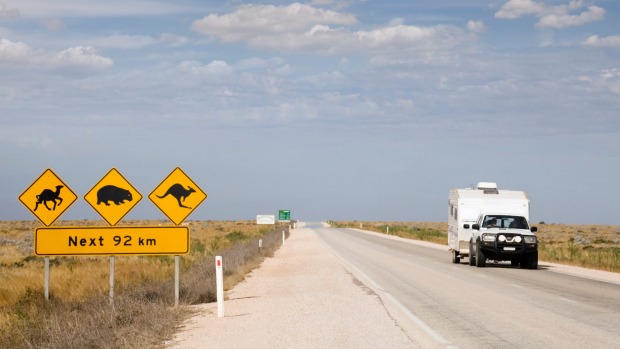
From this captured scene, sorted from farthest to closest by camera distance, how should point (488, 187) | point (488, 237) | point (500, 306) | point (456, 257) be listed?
point (488, 187)
point (456, 257)
point (488, 237)
point (500, 306)

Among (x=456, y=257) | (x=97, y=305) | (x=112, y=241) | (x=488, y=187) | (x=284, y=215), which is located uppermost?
(x=488, y=187)

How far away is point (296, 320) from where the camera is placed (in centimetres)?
1440

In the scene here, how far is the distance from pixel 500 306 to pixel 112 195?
317 inches

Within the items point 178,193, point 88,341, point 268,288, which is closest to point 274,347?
point 88,341

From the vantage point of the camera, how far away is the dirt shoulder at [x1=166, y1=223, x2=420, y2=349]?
11.7m

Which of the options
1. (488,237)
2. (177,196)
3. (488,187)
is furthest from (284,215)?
(177,196)

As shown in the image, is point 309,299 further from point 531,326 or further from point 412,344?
point 412,344

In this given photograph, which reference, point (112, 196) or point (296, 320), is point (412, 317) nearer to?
point (296, 320)

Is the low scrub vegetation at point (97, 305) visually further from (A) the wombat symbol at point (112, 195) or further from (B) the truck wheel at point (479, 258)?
(B) the truck wheel at point (479, 258)

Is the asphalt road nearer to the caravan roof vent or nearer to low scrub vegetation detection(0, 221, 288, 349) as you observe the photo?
low scrub vegetation detection(0, 221, 288, 349)

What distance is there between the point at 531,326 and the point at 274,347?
4552mm

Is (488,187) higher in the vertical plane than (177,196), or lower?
higher

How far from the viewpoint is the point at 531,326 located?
1345cm

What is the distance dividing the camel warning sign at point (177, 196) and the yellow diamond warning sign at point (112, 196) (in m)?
0.60
